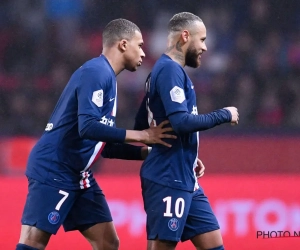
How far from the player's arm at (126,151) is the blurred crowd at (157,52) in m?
3.49

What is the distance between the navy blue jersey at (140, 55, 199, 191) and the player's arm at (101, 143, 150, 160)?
0.25m

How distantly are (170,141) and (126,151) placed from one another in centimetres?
45

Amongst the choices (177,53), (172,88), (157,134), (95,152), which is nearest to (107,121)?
(95,152)

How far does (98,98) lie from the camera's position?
157 inches

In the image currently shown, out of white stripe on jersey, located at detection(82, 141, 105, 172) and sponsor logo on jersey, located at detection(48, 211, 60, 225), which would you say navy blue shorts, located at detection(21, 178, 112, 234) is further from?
white stripe on jersey, located at detection(82, 141, 105, 172)

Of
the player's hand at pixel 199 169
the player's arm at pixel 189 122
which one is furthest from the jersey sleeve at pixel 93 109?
the player's hand at pixel 199 169

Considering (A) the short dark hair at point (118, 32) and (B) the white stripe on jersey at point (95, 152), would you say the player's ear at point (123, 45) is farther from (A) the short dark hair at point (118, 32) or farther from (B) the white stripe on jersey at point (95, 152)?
(B) the white stripe on jersey at point (95, 152)

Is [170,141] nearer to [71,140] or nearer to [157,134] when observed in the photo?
[157,134]

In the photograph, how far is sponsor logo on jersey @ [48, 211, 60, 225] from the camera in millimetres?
4082

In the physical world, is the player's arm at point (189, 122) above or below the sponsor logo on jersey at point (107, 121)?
below

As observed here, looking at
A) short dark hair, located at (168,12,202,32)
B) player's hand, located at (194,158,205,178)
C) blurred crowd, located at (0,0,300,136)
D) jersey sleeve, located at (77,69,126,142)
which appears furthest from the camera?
blurred crowd, located at (0,0,300,136)

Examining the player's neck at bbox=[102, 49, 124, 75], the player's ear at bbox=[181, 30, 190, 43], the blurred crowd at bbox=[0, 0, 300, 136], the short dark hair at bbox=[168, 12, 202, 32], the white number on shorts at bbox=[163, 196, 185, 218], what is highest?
the blurred crowd at bbox=[0, 0, 300, 136]

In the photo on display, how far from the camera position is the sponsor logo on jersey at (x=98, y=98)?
13.1ft

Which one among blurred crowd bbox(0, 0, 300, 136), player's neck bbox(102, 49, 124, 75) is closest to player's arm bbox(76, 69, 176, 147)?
player's neck bbox(102, 49, 124, 75)
